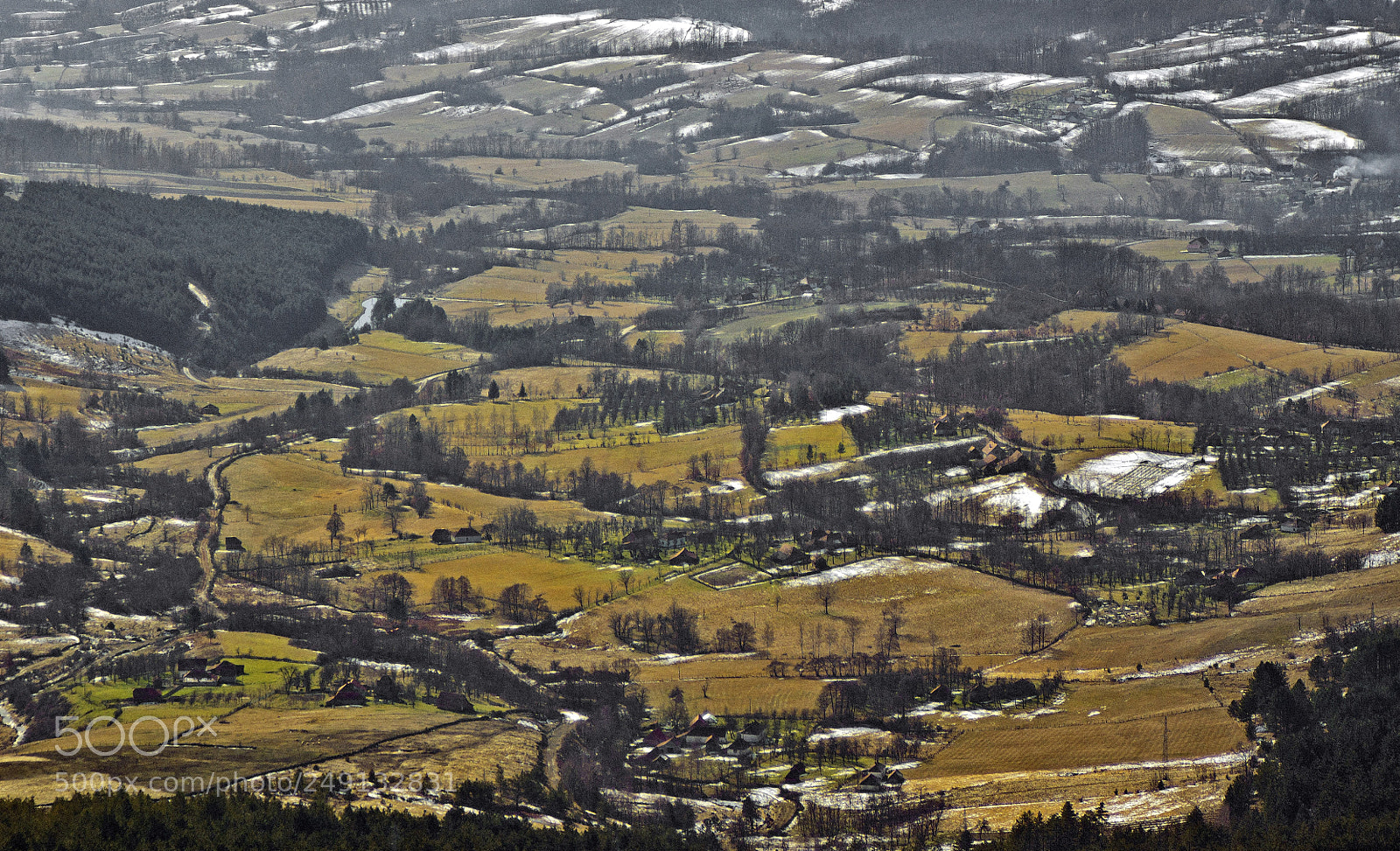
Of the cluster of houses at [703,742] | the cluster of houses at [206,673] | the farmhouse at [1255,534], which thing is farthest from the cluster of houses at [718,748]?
the farmhouse at [1255,534]

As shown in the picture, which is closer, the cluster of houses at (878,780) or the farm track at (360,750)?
the farm track at (360,750)

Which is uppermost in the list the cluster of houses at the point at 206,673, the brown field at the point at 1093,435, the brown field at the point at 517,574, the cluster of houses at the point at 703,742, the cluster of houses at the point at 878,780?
the cluster of houses at the point at 206,673

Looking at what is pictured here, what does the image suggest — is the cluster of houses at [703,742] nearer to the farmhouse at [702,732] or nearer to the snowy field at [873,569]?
the farmhouse at [702,732]

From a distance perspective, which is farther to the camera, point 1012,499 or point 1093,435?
point 1093,435

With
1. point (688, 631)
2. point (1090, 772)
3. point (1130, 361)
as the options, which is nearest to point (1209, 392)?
point (1130, 361)

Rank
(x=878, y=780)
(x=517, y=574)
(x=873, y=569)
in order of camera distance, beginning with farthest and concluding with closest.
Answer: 1. (x=517, y=574)
2. (x=873, y=569)
3. (x=878, y=780)

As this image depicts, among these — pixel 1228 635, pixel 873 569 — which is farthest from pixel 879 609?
pixel 1228 635

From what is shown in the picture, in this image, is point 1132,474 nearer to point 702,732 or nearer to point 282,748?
point 702,732

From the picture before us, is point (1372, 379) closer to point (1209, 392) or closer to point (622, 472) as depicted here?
point (1209, 392)

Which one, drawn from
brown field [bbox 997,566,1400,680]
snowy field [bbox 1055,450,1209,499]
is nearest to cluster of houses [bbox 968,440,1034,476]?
snowy field [bbox 1055,450,1209,499]
